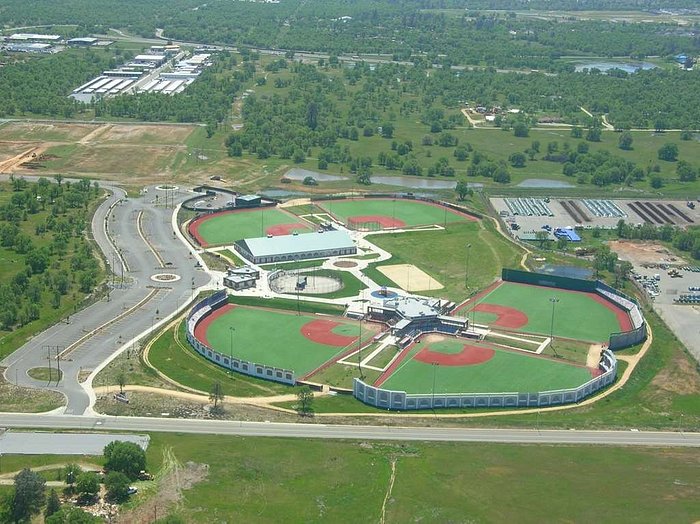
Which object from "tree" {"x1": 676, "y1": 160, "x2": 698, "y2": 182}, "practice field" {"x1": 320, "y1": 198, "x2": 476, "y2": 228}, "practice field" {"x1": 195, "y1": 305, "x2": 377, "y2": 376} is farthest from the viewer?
"tree" {"x1": 676, "y1": 160, "x2": 698, "y2": 182}

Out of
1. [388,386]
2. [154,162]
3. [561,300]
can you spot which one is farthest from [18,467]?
[154,162]

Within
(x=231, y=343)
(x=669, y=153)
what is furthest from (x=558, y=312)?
(x=669, y=153)

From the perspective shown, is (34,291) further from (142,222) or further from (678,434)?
(678,434)

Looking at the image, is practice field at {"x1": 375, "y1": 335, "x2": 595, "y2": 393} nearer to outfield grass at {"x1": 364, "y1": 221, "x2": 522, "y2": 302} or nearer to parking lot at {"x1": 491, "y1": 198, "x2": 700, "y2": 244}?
outfield grass at {"x1": 364, "y1": 221, "x2": 522, "y2": 302}

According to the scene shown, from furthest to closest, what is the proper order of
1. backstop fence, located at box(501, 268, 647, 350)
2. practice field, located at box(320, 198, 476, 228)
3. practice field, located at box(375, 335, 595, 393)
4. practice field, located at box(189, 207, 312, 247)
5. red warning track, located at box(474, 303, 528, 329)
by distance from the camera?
practice field, located at box(320, 198, 476, 228), practice field, located at box(189, 207, 312, 247), red warning track, located at box(474, 303, 528, 329), backstop fence, located at box(501, 268, 647, 350), practice field, located at box(375, 335, 595, 393)

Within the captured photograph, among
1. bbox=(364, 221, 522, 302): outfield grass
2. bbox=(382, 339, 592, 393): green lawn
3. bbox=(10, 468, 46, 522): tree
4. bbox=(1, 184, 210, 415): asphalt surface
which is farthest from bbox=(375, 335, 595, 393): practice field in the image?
bbox=(10, 468, 46, 522): tree

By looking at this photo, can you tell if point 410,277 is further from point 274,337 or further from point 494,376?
point 494,376
